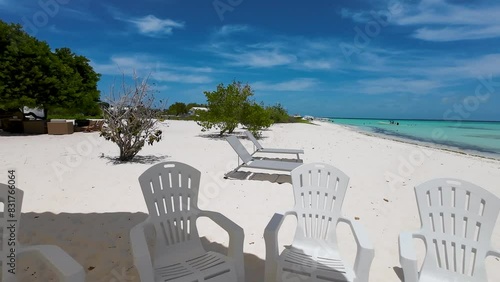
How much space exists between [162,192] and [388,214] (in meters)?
3.91

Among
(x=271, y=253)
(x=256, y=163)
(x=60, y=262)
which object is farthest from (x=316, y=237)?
(x=256, y=163)

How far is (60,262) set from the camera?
180 centimetres

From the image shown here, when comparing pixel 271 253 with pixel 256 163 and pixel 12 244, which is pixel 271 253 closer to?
pixel 12 244

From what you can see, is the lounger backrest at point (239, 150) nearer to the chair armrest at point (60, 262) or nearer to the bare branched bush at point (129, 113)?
the bare branched bush at point (129, 113)

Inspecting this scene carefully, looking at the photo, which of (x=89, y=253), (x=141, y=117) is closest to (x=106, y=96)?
(x=141, y=117)

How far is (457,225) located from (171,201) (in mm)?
2646

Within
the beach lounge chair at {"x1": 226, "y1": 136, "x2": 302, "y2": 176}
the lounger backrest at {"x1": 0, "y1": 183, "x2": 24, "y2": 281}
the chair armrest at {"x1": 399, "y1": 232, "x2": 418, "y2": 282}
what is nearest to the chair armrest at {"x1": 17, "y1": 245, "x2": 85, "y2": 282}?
the lounger backrest at {"x1": 0, "y1": 183, "x2": 24, "y2": 281}

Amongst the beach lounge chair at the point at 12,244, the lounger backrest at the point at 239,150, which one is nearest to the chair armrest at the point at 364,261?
the beach lounge chair at the point at 12,244

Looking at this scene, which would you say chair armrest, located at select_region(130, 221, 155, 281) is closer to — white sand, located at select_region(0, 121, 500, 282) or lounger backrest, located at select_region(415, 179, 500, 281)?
white sand, located at select_region(0, 121, 500, 282)

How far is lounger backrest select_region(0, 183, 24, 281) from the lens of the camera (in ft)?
6.70

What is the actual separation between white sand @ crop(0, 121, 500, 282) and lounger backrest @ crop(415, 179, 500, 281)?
0.63 metres

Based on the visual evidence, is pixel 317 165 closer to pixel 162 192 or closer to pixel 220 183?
pixel 162 192

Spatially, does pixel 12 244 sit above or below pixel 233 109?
below

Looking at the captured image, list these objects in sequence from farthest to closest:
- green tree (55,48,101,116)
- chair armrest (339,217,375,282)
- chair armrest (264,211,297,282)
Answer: green tree (55,48,101,116) < chair armrest (264,211,297,282) < chair armrest (339,217,375,282)
